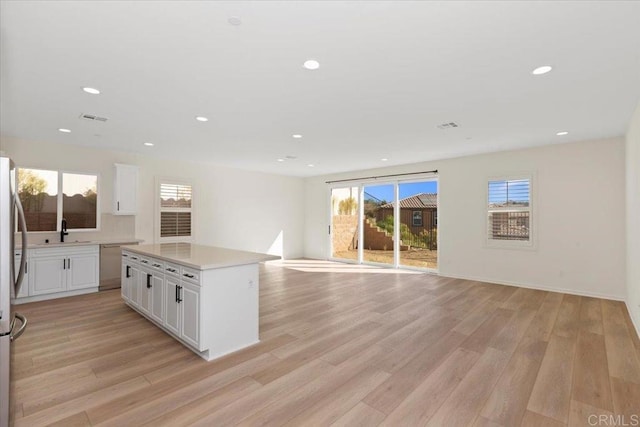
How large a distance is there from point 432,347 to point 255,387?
5.91 feet

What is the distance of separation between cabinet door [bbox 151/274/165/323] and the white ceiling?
6.62 feet

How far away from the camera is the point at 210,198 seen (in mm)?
7441

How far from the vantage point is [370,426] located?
76.5 inches

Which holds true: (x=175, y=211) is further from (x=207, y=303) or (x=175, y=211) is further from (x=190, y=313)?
(x=207, y=303)

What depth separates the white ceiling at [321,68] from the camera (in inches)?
76.1

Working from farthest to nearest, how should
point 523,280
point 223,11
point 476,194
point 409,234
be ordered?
point 409,234
point 476,194
point 523,280
point 223,11

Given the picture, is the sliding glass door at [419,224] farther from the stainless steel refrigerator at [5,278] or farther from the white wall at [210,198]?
the stainless steel refrigerator at [5,278]

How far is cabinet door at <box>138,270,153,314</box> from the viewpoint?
3.63 metres

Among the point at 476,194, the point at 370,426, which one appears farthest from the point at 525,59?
the point at 476,194

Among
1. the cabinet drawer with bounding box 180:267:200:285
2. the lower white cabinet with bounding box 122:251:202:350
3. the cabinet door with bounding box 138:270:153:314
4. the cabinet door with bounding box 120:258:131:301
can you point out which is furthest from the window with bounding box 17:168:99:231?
the cabinet drawer with bounding box 180:267:200:285

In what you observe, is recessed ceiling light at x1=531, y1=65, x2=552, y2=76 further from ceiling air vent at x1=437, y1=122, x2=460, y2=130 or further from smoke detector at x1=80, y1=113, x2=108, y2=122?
smoke detector at x1=80, y1=113, x2=108, y2=122

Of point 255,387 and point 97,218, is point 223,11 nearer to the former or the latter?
point 255,387

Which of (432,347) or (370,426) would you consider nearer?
(370,426)

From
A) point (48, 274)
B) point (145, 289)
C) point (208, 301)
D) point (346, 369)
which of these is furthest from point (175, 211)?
point (346, 369)
